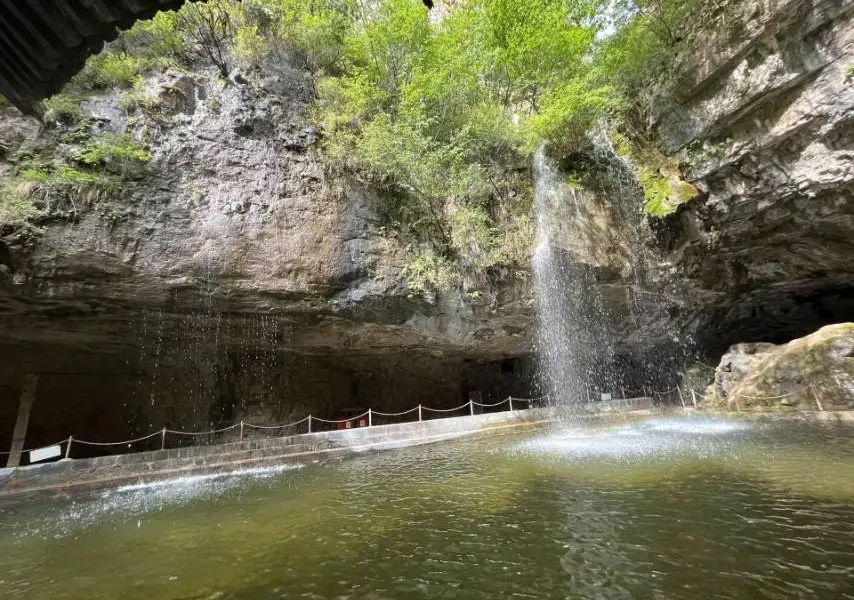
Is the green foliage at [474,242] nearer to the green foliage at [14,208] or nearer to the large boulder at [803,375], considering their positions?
the large boulder at [803,375]

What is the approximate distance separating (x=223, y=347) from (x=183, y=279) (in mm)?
4568

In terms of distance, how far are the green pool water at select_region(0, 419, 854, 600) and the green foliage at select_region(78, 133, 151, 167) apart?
7.95m

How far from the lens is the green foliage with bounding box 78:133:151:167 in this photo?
9891 millimetres

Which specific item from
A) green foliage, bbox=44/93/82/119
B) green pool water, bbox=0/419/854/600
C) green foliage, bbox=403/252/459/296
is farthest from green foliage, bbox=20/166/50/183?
green foliage, bbox=403/252/459/296

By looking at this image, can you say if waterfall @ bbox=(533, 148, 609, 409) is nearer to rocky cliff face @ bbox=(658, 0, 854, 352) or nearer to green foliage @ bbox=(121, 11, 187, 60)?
rocky cliff face @ bbox=(658, 0, 854, 352)

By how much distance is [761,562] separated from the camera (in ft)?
11.0

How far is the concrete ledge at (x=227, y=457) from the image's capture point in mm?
8492

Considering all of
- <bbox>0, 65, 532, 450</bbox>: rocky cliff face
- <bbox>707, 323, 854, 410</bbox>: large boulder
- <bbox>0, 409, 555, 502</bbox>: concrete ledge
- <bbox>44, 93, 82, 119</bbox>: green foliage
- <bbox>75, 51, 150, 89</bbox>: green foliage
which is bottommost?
<bbox>0, 409, 555, 502</bbox>: concrete ledge

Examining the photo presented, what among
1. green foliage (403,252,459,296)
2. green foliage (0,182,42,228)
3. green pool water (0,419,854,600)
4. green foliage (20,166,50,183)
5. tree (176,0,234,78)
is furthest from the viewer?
tree (176,0,234,78)

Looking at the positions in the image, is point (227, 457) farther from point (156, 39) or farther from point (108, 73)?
point (156, 39)

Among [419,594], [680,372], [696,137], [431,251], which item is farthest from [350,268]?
[680,372]

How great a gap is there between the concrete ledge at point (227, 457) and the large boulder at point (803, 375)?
26.3 feet

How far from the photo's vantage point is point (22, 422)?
9492 millimetres

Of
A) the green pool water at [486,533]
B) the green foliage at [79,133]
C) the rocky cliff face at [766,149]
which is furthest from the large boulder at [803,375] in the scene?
the green foliage at [79,133]
